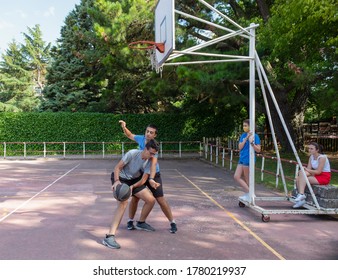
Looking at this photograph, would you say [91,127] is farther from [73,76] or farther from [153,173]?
[153,173]

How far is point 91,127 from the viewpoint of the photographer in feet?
81.0

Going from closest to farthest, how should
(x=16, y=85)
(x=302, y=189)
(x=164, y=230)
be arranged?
(x=164, y=230) < (x=302, y=189) < (x=16, y=85)

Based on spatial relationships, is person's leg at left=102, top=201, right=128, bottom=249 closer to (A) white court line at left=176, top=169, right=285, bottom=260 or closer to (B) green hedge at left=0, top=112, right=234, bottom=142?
(A) white court line at left=176, top=169, right=285, bottom=260

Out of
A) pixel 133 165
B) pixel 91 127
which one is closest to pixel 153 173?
pixel 133 165

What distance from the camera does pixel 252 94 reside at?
770 cm

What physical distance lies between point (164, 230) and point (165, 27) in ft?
15.3

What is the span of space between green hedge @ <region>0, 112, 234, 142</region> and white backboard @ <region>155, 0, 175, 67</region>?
15890mm

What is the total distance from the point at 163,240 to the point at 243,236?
1.28 meters

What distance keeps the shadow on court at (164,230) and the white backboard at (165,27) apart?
11.1 feet

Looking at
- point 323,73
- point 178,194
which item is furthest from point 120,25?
point 178,194

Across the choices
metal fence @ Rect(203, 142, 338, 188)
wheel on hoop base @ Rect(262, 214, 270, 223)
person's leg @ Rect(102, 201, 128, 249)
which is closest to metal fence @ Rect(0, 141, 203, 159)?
metal fence @ Rect(203, 142, 338, 188)

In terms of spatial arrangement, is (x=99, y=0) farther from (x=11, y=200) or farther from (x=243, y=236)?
(x=243, y=236)

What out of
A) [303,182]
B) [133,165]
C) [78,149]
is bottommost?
[303,182]

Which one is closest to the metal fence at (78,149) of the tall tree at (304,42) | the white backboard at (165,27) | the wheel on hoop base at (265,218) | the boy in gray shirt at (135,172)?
the tall tree at (304,42)
